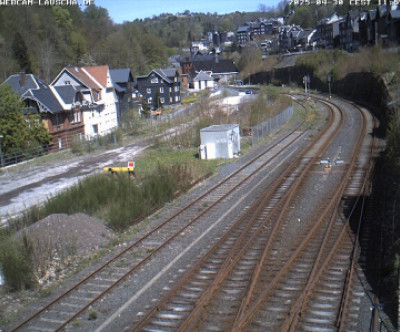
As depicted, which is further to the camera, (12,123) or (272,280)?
(12,123)

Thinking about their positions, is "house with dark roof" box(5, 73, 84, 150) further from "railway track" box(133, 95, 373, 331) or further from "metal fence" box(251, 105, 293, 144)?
"railway track" box(133, 95, 373, 331)

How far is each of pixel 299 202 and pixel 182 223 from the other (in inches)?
132

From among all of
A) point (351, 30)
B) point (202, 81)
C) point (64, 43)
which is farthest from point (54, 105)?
point (202, 81)

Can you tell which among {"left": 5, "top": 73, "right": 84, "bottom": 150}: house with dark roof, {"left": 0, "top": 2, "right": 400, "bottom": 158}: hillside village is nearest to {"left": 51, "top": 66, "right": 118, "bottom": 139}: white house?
{"left": 0, "top": 2, "right": 400, "bottom": 158}: hillside village

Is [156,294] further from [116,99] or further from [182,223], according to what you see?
[116,99]

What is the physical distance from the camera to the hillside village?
116 feet

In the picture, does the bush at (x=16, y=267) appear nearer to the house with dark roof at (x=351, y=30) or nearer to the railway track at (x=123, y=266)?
the railway track at (x=123, y=266)

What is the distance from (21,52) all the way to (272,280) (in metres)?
49.2

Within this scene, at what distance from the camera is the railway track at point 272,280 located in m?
6.72

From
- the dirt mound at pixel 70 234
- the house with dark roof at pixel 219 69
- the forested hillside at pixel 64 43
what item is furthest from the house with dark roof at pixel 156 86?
the dirt mound at pixel 70 234

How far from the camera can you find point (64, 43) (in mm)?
62562

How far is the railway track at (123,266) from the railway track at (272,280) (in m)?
1.19

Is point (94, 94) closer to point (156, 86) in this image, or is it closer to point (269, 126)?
point (156, 86)

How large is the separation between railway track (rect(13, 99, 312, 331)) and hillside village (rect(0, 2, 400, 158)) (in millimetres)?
21366
